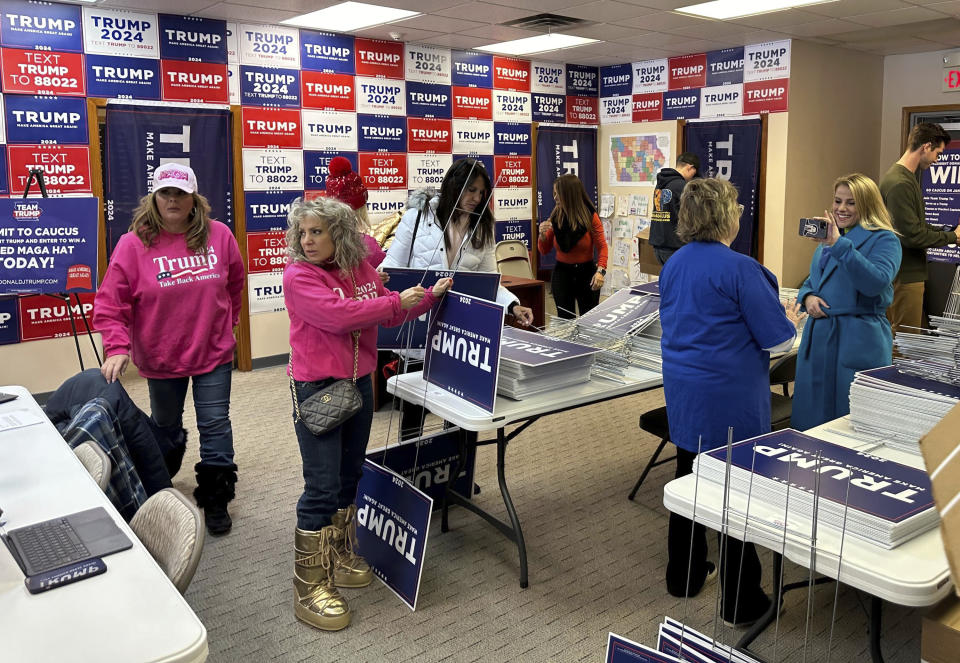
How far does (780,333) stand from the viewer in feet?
8.14

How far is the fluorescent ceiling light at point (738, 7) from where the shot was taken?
5664 millimetres

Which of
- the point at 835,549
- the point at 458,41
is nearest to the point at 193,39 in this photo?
the point at 458,41

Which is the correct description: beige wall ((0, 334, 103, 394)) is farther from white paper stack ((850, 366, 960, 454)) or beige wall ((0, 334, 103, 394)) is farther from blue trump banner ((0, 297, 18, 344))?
white paper stack ((850, 366, 960, 454))

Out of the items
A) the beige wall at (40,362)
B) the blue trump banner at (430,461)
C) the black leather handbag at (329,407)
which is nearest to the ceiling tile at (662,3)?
the blue trump banner at (430,461)

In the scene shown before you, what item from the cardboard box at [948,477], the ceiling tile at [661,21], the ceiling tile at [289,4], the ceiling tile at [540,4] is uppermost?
the ceiling tile at [661,21]

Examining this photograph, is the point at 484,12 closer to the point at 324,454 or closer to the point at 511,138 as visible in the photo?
the point at 511,138

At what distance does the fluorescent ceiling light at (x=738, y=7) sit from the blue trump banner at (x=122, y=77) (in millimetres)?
3746

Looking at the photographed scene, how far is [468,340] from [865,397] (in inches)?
48.7

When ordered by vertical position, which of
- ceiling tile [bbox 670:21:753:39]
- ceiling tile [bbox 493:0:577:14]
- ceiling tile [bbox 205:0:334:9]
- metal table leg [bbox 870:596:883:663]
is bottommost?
metal table leg [bbox 870:596:883:663]

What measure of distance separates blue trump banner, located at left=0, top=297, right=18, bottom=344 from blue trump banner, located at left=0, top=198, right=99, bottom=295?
0.88 m

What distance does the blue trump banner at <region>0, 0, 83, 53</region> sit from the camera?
505 centimetres

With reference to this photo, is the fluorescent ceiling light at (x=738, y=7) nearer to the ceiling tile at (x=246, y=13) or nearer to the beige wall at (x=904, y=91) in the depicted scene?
the beige wall at (x=904, y=91)

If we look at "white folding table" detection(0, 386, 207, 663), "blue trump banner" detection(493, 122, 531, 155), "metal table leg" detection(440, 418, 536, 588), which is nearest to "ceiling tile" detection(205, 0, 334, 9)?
"blue trump banner" detection(493, 122, 531, 155)

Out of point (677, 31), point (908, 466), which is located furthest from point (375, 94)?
point (908, 466)
